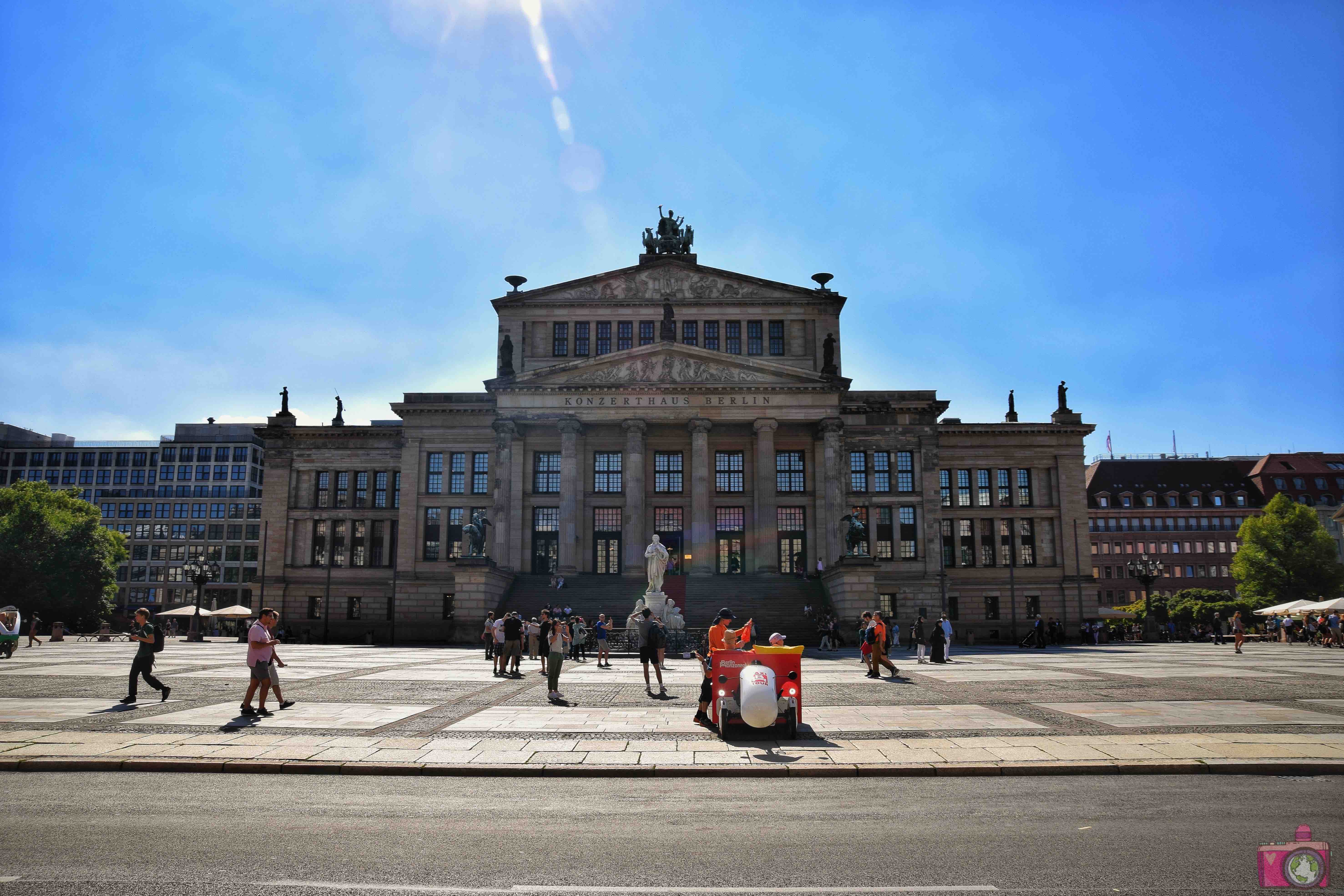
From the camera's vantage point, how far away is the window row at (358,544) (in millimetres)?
68000

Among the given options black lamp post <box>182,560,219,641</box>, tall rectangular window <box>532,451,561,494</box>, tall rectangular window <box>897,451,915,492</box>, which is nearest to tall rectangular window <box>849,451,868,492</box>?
tall rectangular window <box>897,451,915,492</box>

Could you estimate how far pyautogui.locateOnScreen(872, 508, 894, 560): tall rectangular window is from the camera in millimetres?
65938

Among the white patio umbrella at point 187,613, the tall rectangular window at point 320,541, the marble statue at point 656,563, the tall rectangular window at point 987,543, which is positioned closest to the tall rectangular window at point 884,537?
the tall rectangular window at point 987,543

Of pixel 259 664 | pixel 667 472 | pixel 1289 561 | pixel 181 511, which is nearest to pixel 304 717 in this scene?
pixel 259 664

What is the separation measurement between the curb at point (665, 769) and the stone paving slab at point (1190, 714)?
3469 mm

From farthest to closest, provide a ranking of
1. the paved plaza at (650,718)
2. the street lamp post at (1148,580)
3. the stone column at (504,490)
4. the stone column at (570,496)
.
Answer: the street lamp post at (1148,580), the stone column at (504,490), the stone column at (570,496), the paved plaza at (650,718)

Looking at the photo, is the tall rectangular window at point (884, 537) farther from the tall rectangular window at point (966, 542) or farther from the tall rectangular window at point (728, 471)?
the tall rectangular window at point (728, 471)

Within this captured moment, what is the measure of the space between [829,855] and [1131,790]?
5.14 m

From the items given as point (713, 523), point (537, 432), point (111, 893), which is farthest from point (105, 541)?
point (111, 893)

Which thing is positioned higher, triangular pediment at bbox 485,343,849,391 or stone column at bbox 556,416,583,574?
triangular pediment at bbox 485,343,849,391

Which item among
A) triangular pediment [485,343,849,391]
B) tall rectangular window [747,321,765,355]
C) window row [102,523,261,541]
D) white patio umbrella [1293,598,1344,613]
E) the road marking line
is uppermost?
tall rectangular window [747,321,765,355]

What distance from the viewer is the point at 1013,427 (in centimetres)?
6975

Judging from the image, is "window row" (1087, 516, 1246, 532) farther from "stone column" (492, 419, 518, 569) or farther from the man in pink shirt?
the man in pink shirt

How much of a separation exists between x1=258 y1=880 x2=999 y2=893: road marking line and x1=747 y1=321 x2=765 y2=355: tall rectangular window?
58.7m
